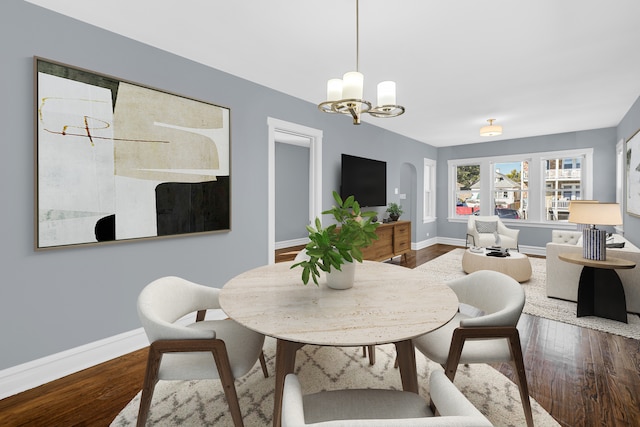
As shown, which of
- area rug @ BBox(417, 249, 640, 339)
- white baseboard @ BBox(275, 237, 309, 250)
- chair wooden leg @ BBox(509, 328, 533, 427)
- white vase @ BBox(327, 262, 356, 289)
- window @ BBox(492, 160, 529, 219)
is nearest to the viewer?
chair wooden leg @ BBox(509, 328, 533, 427)

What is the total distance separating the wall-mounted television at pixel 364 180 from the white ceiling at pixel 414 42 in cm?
111

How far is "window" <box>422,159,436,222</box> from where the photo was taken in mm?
7312

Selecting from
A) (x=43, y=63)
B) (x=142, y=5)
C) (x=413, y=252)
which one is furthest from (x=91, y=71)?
(x=413, y=252)

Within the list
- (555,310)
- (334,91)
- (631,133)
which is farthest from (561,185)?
(334,91)

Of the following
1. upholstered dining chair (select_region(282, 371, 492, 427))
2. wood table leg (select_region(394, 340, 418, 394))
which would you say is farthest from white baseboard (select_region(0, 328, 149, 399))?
wood table leg (select_region(394, 340, 418, 394))

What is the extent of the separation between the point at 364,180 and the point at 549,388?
11.3 feet

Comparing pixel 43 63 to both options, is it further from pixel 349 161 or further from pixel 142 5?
pixel 349 161

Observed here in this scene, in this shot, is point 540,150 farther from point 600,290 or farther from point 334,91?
point 334,91

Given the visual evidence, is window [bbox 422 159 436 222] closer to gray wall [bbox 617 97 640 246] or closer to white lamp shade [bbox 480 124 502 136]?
white lamp shade [bbox 480 124 502 136]

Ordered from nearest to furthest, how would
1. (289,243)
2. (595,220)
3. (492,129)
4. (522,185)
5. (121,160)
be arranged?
(121,160) < (595,220) < (492,129) < (522,185) < (289,243)

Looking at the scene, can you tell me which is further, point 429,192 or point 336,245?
point 429,192

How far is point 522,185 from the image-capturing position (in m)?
6.73

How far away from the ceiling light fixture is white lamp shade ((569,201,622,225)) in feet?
7.66

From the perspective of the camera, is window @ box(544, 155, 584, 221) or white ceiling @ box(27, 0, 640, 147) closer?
white ceiling @ box(27, 0, 640, 147)
